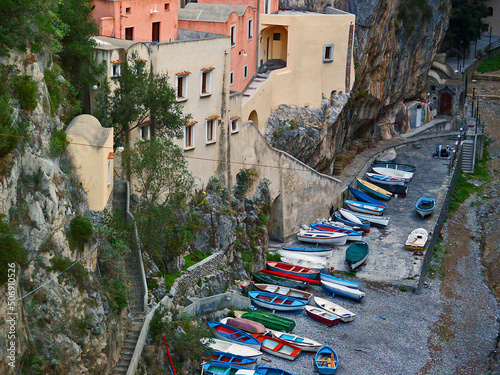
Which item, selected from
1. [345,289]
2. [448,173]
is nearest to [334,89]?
[448,173]

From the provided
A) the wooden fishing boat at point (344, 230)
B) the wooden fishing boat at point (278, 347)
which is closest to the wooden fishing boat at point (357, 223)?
the wooden fishing boat at point (344, 230)

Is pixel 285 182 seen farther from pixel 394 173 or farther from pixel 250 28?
pixel 394 173

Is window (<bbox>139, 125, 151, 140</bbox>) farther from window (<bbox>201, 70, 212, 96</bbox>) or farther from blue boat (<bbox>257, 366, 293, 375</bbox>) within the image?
blue boat (<bbox>257, 366, 293, 375</bbox>)

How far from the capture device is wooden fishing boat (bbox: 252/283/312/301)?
46125mm

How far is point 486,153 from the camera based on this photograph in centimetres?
8012

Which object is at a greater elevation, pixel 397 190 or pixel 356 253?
pixel 397 190

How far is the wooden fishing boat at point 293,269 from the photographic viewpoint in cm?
4869

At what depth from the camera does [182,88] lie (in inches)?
1715

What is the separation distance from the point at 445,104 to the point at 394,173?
22857 millimetres

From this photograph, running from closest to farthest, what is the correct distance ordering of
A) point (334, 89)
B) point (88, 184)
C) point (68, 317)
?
point (68, 317), point (88, 184), point (334, 89)

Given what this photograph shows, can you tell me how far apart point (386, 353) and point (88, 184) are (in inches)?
685

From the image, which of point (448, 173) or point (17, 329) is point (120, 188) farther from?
point (448, 173)

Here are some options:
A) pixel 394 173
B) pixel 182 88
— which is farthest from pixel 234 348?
pixel 394 173

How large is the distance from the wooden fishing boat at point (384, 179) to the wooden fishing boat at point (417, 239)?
9238 mm
